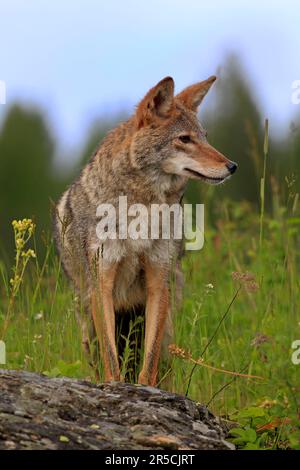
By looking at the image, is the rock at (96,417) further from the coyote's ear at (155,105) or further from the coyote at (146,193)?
the coyote's ear at (155,105)

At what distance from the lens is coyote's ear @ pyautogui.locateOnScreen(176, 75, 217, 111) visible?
24.6 ft

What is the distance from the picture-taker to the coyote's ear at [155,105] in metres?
7.17

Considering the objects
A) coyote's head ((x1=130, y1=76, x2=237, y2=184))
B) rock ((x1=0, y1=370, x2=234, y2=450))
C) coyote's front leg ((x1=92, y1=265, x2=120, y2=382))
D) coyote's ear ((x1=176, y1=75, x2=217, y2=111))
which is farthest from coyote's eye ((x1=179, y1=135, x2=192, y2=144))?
rock ((x1=0, y1=370, x2=234, y2=450))

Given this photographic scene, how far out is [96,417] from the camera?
16.6 ft

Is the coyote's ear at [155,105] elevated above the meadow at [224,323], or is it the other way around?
the coyote's ear at [155,105]

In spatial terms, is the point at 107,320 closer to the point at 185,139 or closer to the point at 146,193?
the point at 146,193

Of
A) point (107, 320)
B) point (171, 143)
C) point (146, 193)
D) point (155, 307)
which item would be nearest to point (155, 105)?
point (171, 143)

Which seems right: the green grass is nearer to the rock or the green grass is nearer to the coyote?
the coyote

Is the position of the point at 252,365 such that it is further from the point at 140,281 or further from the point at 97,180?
the point at 97,180

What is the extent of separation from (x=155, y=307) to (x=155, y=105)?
1.53m

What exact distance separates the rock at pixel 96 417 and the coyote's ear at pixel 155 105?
2462 mm

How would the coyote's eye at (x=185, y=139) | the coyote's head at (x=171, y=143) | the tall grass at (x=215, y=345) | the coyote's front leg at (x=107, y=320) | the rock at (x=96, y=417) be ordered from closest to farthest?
the rock at (x=96, y=417) < the tall grass at (x=215, y=345) < the coyote's front leg at (x=107, y=320) < the coyote's head at (x=171, y=143) < the coyote's eye at (x=185, y=139)

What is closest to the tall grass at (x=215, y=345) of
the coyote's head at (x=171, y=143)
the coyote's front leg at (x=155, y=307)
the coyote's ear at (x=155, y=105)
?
the coyote's front leg at (x=155, y=307)
